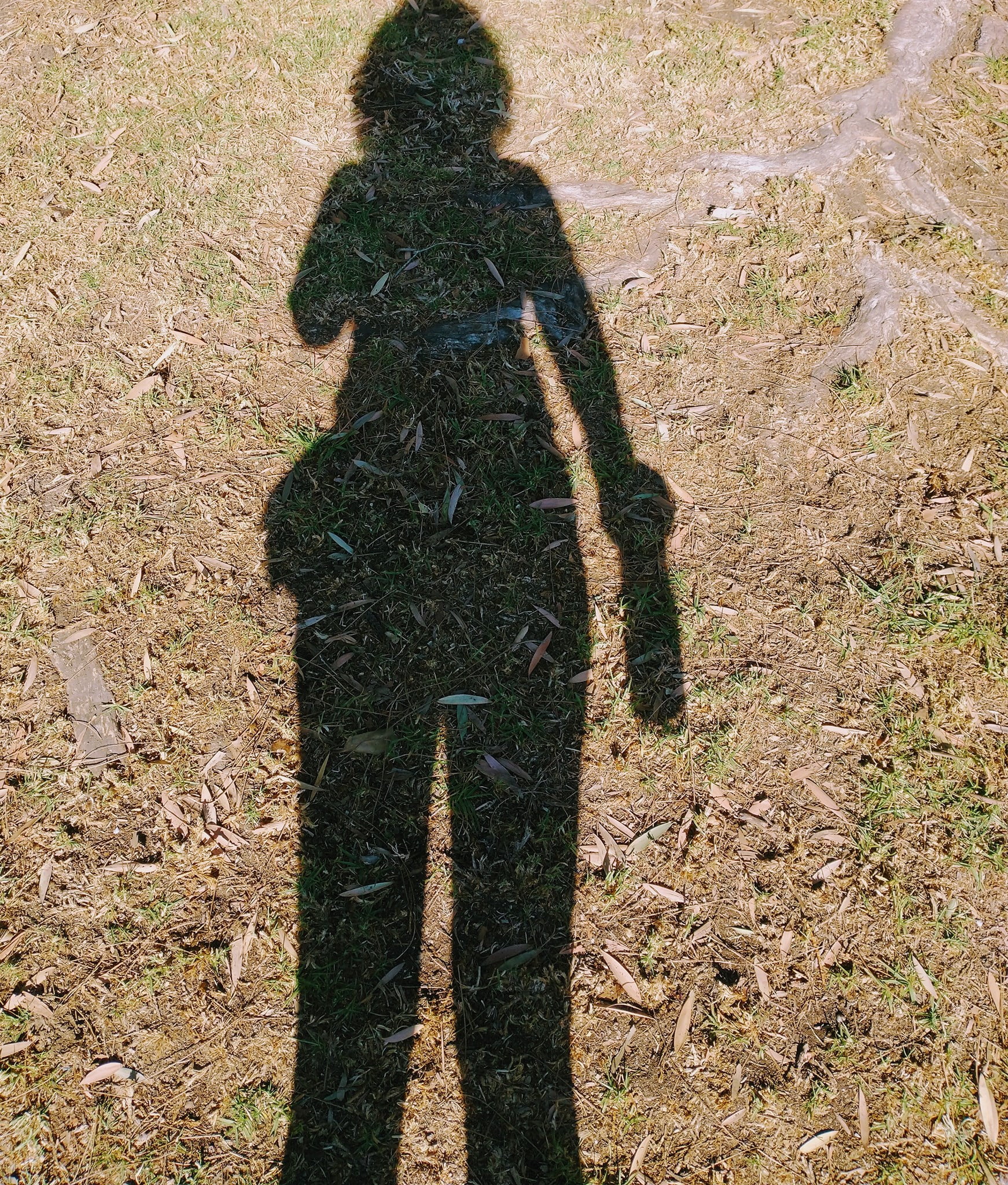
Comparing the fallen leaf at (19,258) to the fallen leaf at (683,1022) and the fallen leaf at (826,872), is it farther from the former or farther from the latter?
the fallen leaf at (826,872)

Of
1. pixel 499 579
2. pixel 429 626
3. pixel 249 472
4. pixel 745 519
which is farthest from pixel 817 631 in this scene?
pixel 249 472

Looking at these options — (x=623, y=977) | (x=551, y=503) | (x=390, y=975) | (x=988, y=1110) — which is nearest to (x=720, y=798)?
(x=623, y=977)

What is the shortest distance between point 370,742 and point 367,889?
545 mm

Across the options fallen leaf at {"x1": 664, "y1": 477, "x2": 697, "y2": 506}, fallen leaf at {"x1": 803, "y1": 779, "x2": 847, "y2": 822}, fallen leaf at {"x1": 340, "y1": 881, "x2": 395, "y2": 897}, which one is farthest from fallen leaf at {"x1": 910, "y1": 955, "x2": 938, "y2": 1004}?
fallen leaf at {"x1": 664, "y1": 477, "x2": 697, "y2": 506}

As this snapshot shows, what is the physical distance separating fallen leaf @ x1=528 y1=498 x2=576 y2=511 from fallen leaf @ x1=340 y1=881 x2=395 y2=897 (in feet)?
5.58

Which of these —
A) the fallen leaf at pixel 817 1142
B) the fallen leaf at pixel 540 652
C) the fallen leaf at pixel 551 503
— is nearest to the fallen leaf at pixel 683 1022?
the fallen leaf at pixel 817 1142

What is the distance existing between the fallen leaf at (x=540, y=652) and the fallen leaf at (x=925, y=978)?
5.48 ft

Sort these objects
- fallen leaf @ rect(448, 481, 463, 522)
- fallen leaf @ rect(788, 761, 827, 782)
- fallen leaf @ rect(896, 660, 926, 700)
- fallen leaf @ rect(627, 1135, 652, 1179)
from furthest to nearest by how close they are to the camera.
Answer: fallen leaf @ rect(448, 481, 463, 522), fallen leaf @ rect(896, 660, 926, 700), fallen leaf @ rect(788, 761, 827, 782), fallen leaf @ rect(627, 1135, 652, 1179)

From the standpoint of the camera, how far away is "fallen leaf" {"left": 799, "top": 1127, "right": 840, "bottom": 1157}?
2.32 m

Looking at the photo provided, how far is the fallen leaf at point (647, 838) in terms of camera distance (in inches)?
108

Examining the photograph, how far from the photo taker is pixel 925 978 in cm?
255

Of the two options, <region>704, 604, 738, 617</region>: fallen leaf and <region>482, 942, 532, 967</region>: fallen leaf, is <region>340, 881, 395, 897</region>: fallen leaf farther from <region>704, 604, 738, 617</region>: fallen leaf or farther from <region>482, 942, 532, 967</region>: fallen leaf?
<region>704, 604, 738, 617</region>: fallen leaf

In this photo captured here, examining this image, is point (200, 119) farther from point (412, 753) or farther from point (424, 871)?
point (424, 871)

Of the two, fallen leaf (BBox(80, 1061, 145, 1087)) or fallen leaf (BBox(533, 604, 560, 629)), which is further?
fallen leaf (BBox(533, 604, 560, 629))
